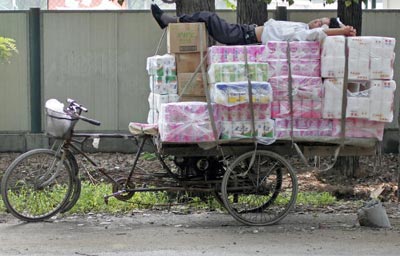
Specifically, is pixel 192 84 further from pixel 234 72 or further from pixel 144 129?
pixel 144 129

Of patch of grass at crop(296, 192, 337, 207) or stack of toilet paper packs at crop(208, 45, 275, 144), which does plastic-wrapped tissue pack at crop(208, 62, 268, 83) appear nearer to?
stack of toilet paper packs at crop(208, 45, 275, 144)

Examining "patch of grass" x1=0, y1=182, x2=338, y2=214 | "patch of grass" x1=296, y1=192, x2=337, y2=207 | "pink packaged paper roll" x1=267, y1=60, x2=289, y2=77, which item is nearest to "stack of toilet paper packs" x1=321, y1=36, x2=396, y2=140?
"pink packaged paper roll" x1=267, y1=60, x2=289, y2=77

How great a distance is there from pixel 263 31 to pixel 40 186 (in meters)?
2.78

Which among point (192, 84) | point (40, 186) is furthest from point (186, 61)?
point (40, 186)

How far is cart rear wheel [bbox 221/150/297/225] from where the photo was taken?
694 centimetres

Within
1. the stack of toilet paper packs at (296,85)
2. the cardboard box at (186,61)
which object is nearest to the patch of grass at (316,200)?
the stack of toilet paper packs at (296,85)

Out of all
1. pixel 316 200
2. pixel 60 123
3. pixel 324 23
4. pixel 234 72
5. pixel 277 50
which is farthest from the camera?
pixel 316 200

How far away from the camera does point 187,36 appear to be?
22.7 feet

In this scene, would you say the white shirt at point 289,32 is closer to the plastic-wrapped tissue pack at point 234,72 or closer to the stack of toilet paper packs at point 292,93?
the stack of toilet paper packs at point 292,93

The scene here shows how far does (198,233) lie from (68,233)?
126 cm

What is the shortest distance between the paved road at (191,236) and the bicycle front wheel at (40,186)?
0.16m

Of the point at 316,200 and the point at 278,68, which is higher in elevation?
the point at 278,68

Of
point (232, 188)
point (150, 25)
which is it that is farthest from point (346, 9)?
point (232, 188)

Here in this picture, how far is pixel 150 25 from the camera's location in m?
12.9
